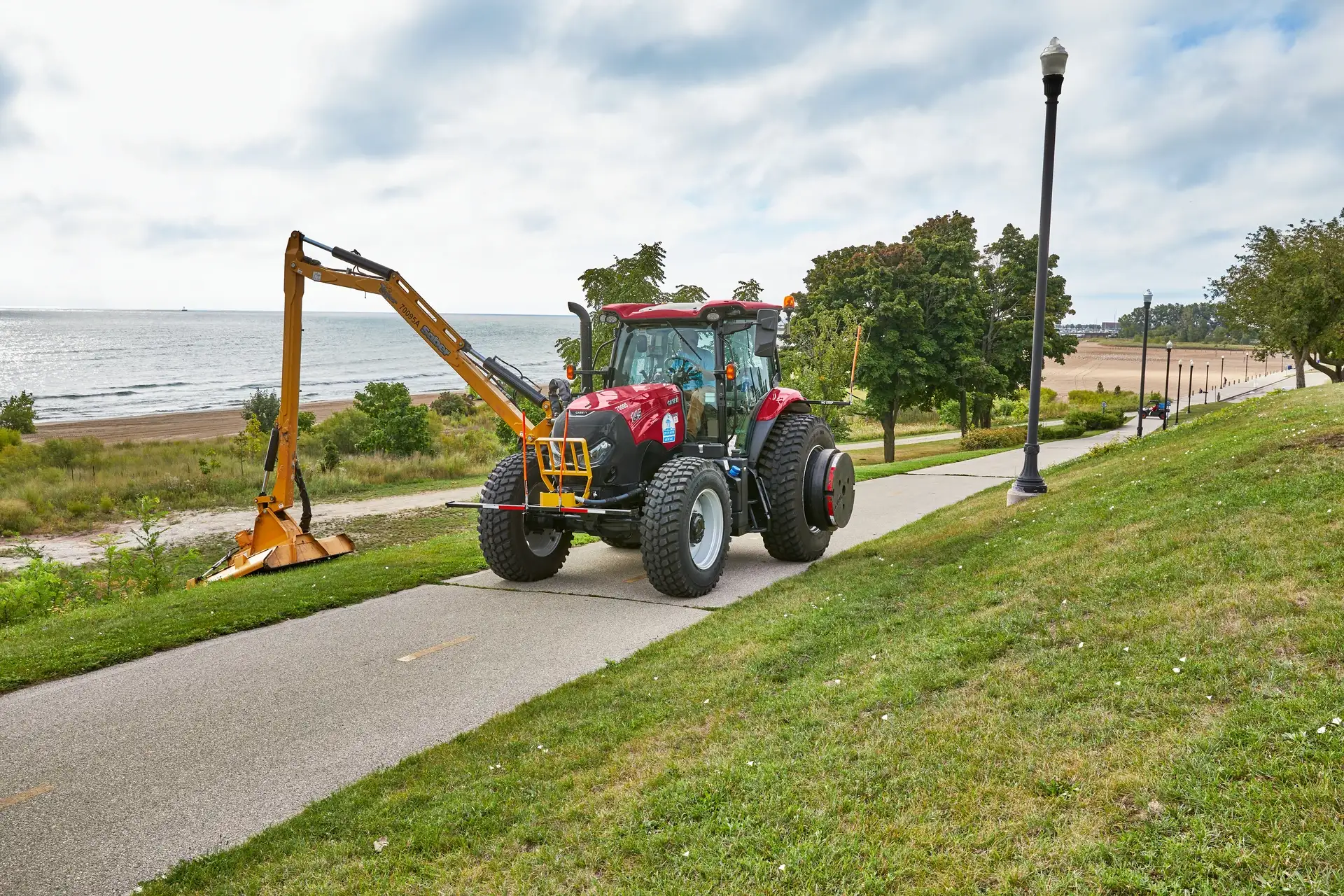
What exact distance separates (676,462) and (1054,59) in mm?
7586

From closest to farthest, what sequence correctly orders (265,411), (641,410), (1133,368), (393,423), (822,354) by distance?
1. (641,410)
2. (393,423)
3. (822,354)
4. (265,411)
5. (1133,368)

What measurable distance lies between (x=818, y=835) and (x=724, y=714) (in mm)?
1583

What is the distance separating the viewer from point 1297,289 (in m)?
34.2

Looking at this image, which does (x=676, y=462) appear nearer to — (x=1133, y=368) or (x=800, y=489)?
(x=800, y=489)

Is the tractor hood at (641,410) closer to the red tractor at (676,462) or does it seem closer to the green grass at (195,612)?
the red tractor at (676,462)

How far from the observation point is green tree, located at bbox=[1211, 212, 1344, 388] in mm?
33875

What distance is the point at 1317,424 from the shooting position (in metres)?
8.92

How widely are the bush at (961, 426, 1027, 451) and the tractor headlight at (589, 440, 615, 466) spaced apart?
2833 cm

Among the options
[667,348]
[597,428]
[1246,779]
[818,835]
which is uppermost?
[667,348]

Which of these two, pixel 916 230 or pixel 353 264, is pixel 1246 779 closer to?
pixel 353 264

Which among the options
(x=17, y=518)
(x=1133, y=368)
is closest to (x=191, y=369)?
(x=17, y=518)

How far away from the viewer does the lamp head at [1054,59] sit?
1102 cm

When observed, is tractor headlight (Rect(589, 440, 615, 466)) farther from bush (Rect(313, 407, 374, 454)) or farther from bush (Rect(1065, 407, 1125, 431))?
bush (Rect(1065, 407, 1125, 431))

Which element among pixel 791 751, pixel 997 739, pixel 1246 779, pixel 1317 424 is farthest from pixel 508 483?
pixel 1317 424
